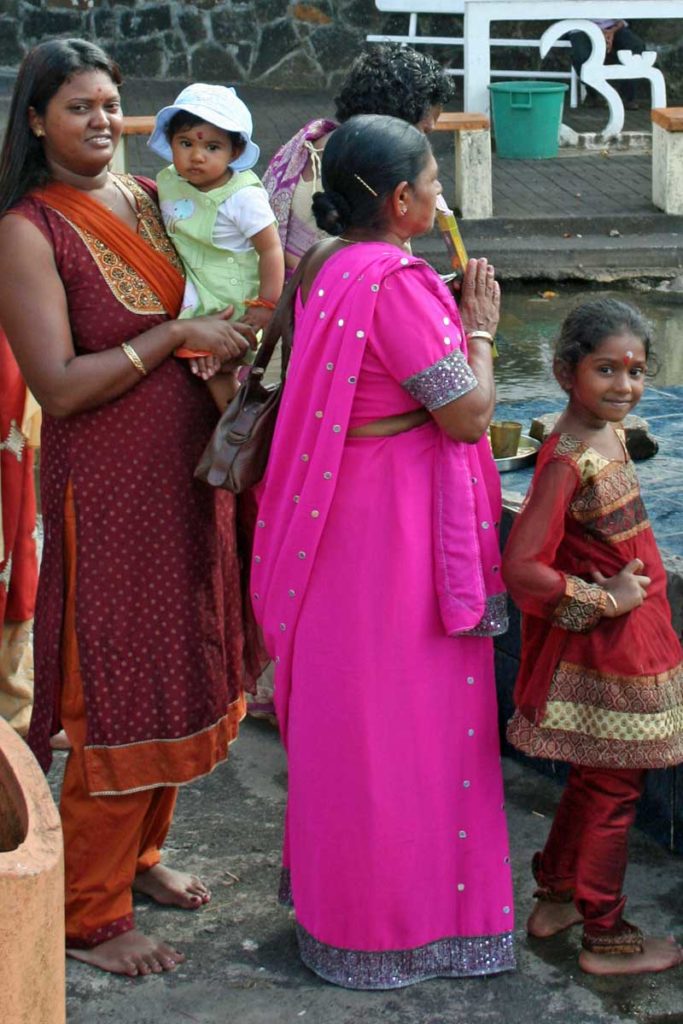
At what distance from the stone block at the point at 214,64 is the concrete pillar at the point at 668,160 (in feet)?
16.0

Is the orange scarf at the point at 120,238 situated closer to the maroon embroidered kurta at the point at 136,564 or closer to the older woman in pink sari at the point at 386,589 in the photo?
the maroon embroidered kurta at the point at 136,564

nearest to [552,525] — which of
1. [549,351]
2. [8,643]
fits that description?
[8,643]

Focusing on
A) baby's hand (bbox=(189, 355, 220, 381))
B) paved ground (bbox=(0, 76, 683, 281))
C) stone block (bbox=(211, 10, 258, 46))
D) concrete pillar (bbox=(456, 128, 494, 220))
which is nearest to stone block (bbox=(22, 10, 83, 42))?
stone block (bbox=(211, 10, 258, 46))

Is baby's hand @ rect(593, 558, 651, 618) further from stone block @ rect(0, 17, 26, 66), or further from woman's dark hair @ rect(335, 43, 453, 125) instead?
stone block @ rect(0, 17, 26, 66)

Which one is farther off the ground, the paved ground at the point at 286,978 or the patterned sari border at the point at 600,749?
the patterned sari border at the point at 600,749

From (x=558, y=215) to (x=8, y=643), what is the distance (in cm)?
676

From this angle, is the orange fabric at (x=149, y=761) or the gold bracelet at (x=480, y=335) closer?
the gold bracelet at (x=480, y=335)

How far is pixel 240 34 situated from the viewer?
13875 mm

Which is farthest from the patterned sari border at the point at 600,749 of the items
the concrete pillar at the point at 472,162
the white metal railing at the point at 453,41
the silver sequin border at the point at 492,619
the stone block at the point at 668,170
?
the white metal railing at the point at 453,41

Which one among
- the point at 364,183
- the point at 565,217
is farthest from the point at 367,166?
the point at 565,217

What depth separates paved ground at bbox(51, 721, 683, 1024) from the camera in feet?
10.5

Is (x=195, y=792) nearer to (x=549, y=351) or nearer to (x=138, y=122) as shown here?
(x=549, y=351)

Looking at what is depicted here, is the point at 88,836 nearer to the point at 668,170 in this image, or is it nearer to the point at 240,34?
the point at 668,170

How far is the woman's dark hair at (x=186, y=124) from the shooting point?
3.33 meters
